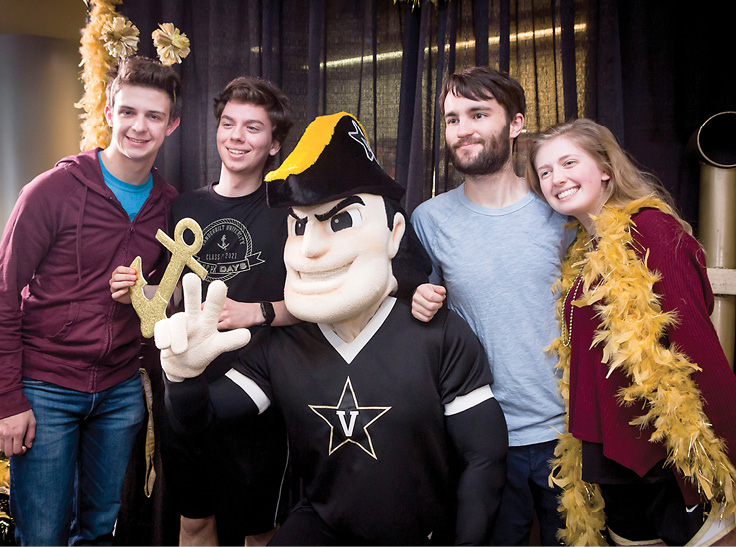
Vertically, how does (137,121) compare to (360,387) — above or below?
above

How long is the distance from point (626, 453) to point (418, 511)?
1.71ft

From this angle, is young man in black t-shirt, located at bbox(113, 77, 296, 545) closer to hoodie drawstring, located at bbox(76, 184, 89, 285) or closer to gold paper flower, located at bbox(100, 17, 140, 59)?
hoodie drawstring, located at bbox(76, 184, 89, 285)

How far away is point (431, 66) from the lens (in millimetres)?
2070

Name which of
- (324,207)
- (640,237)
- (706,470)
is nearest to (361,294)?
(324,207)

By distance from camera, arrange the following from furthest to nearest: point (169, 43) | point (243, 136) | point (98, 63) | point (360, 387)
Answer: point (98, 63) → point (169, 43) → point (243, 136) → point (360, 387)

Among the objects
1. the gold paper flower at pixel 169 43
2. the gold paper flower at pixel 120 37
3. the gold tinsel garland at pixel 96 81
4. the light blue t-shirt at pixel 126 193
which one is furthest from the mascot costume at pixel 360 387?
the gold tinsel garland at pixel 96 81

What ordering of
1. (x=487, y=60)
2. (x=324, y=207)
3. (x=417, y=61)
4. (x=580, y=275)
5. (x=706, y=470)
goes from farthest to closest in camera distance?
1. (x=417, y=61)
2. (x=487, y=60)
3. (x=580, y=275)
4. (x=324, y=207)
5. (x=706, y=470)

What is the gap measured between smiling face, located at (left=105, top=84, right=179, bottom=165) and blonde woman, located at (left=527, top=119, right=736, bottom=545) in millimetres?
1217

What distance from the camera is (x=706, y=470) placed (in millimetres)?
1228

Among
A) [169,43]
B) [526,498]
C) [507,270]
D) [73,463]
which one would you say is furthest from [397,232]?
[73,463]

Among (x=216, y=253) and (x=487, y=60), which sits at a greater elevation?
(x=487, y=60)

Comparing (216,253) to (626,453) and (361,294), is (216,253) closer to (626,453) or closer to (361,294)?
(361,294)

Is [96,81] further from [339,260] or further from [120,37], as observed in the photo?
[339,260]

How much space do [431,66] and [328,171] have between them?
0.98m
